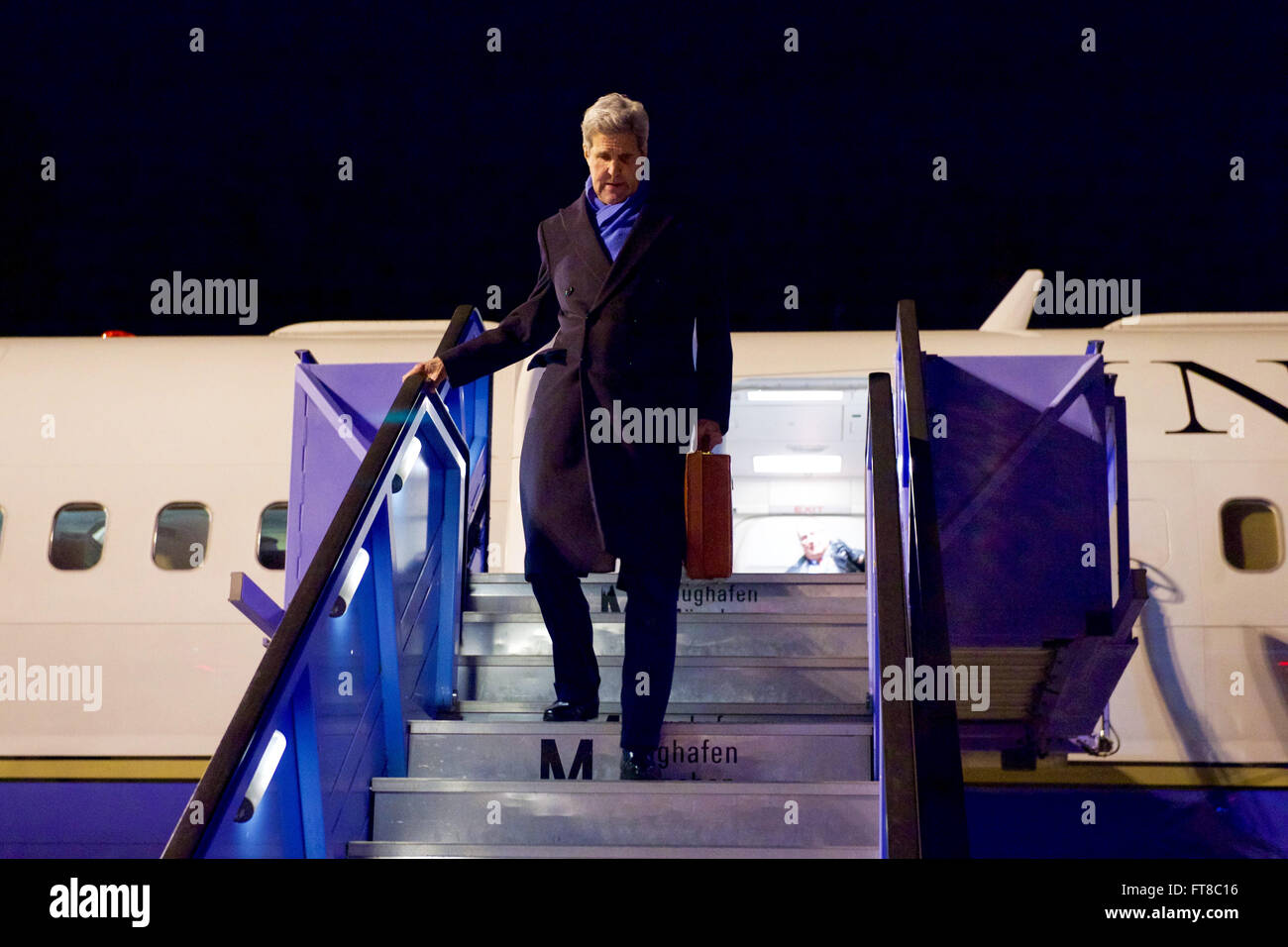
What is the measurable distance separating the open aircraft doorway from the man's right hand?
472 cm

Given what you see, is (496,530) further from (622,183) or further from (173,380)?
(622,183)

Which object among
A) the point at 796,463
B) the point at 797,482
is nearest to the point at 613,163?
the point at 796,463

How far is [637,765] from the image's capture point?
3477mm

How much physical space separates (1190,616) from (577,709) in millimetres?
4250

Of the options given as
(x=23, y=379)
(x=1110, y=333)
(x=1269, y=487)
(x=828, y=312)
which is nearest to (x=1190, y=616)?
(x=1269, y=487)

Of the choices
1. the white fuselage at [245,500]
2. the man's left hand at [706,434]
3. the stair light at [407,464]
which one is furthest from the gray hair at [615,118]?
the white fuselage at [245,500]

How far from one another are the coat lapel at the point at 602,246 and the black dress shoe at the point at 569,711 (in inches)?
49.0

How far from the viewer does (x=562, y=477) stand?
11.9 feet

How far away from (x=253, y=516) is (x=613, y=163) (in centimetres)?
431

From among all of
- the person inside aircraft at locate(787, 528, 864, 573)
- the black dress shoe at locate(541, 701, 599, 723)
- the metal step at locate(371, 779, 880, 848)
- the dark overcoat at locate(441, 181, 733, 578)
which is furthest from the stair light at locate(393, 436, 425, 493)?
the person inside aircraft at locate(787, 528, 864, 573)

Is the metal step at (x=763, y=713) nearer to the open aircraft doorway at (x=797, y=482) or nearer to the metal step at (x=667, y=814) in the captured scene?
the metal step at (x=667, y=814)

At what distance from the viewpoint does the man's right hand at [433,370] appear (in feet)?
12.7

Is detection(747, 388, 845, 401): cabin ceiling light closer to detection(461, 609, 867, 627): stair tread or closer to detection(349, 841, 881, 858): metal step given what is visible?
detection(461, 609, 867, 627): stair tread
